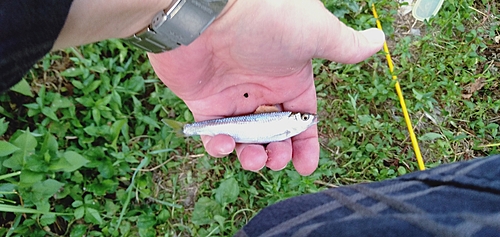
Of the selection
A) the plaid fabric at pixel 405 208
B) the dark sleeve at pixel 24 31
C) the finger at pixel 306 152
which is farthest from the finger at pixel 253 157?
the dark sleeve at pixel 24 31

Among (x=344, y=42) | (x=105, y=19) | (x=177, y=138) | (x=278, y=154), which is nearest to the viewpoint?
(x=105, y=19)

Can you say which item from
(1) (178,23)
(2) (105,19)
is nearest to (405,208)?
(1) (178,23)

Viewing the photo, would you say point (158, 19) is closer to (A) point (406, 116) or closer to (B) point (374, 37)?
(B) point (374, 37)

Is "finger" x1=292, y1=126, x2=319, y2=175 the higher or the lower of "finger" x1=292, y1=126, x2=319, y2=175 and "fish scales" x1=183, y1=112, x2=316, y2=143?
the lower

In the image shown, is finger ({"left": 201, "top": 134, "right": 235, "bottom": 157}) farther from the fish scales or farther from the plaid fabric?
the plaid fabric

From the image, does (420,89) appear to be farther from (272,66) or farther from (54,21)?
(54,21)

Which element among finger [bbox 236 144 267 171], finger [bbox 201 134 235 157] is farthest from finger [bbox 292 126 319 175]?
finger [bbox 201 134 235 157]
